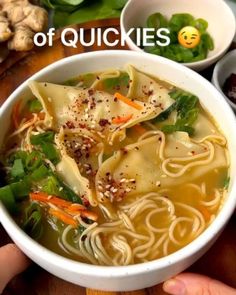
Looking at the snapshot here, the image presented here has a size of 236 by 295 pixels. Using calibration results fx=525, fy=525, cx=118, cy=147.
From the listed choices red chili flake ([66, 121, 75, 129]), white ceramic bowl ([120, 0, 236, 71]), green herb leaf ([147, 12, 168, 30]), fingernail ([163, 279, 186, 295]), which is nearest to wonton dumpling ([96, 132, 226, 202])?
red chili flake ([66, 121, 75, 129])

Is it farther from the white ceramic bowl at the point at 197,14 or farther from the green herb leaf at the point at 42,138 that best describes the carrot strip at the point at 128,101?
the white ceramic bowl at the point at 197,14

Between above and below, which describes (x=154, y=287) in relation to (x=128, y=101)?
below

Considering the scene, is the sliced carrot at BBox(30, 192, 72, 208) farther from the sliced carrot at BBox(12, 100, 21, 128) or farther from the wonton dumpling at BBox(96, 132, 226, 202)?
the sliced carrot at BBox(12, 100, 21, 128)

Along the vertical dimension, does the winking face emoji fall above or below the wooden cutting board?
above

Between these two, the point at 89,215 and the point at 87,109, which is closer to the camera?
the point at 89,215

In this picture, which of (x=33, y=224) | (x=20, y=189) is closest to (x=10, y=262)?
(x=33, y=224)

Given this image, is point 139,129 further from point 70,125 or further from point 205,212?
point 205,212

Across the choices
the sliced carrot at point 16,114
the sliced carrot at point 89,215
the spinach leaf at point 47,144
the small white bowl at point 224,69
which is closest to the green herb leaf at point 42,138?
the spinach leaf at point 47,144

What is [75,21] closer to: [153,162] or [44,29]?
[44,29]
